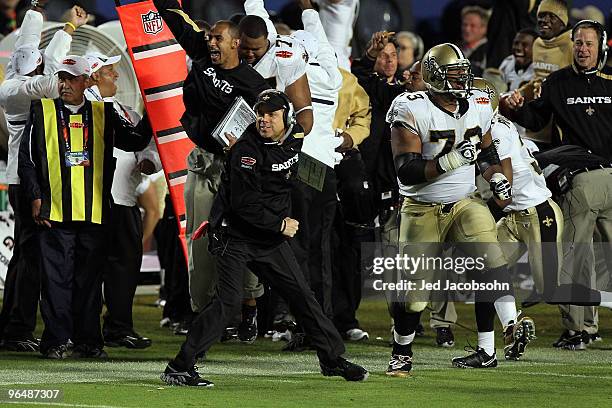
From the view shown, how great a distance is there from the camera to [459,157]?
9164 mm

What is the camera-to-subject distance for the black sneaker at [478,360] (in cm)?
963

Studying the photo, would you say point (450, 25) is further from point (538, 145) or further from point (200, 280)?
point (200, 280)

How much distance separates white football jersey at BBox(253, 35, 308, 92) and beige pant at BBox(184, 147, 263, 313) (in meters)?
0.68

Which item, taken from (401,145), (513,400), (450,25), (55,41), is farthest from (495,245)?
(450,25)

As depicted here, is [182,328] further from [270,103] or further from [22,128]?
[270,103]

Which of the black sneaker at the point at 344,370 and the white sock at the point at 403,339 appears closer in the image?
the black sneaker at the point at 344,370

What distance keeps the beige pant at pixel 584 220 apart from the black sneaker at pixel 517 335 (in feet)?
4.14

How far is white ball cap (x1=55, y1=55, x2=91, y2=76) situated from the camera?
33.4ft

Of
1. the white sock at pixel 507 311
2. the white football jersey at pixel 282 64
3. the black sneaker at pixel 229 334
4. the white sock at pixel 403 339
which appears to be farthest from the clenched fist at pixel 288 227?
the black sneaker at pixel 229 334

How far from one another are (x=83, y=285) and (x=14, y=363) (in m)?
0.73

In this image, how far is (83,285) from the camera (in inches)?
406

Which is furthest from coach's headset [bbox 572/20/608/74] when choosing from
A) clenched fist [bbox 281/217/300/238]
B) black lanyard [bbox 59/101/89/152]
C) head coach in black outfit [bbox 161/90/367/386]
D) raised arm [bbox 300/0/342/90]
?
black lanyard [bbox 59/101/89/152]

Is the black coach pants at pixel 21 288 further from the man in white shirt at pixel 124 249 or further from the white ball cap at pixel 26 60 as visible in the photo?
the white ball cap at pixel 26 60

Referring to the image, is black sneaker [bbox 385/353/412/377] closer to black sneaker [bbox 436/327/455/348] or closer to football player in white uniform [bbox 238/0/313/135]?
football player in white uniform [bbox 238/0/313/135]
